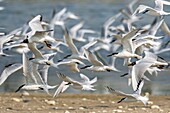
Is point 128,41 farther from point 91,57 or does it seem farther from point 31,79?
point 31,79

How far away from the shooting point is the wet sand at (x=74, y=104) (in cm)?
1056

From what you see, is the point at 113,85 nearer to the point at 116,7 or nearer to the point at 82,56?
the point at 82,56

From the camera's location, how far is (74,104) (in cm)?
1140

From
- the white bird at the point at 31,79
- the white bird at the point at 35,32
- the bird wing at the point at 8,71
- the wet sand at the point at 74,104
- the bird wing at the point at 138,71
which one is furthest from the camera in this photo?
the white bird at the point at 35,32

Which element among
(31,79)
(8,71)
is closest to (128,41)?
(31,79)

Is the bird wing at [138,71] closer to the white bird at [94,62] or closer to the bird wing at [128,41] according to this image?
the bird wing at [128,41]

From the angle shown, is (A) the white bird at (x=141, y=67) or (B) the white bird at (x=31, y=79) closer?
(A) the white bird at (x=141, y=67)

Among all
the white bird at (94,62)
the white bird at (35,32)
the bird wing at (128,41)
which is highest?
the white bird at (35,32)

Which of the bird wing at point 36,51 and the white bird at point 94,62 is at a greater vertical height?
the bird wing at point 36,51

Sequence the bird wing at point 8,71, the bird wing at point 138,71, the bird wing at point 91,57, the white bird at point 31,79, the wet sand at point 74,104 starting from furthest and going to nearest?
1. the bird wing at point 91,57
2. the bird wing at point 8,71
3. the white bird at point 31,79
4. the wet sand at point 74,104
5. the bird wing at point 138,71

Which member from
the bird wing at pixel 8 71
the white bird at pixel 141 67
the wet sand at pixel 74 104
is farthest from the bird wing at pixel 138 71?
the bird wing at pixel 8 71

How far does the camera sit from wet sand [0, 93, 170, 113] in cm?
1056

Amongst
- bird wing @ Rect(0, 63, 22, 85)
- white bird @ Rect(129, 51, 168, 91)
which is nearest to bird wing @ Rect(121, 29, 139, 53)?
white bird @ Rect(129, 51, 168, 91)

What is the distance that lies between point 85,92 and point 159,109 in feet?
9.25
